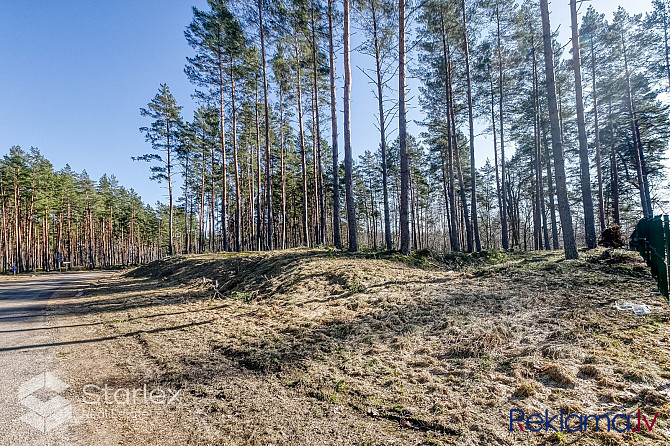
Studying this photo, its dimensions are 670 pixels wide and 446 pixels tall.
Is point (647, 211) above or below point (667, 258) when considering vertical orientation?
above

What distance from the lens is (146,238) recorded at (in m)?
61.8

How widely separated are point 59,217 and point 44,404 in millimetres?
53143

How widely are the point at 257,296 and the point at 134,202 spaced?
180 ft

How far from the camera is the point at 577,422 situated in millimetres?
2305

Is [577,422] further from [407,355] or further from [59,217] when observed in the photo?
[59,217]

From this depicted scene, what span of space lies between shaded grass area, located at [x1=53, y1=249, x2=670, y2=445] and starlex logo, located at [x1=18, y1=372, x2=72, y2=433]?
602mm

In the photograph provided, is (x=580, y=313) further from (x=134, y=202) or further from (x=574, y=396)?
(x=134, y=202)

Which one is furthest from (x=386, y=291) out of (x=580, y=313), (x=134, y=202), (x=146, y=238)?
(x=146, y=238)

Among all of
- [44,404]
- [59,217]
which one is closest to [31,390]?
[44,404]

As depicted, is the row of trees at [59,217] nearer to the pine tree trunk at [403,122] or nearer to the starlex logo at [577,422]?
the pine tree trunk at [403,122]

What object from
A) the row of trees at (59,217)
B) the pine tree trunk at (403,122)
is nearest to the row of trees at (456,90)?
the pine tree trunk at (403,122)

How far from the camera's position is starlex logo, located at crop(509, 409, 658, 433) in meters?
2.21

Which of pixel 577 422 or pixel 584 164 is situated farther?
pixel 584 164

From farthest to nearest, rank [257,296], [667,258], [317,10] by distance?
[317,10] → [257,296] → [667,258]
